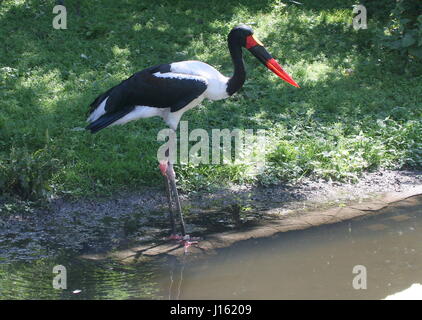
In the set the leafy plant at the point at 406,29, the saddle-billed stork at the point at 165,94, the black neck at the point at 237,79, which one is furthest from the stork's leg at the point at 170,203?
the leafy plant at the point at 406,29

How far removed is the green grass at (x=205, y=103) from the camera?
5816mm

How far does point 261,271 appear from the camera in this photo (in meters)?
4.35

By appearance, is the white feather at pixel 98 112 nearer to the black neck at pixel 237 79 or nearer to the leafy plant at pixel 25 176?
the leafy plant at pixel 25 176

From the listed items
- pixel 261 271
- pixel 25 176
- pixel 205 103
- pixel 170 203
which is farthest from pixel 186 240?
pixel 205 103

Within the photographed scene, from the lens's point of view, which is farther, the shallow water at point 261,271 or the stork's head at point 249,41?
the stork's head at point 249,41

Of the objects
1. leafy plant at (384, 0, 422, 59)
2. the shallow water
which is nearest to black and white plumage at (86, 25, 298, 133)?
the shallow water

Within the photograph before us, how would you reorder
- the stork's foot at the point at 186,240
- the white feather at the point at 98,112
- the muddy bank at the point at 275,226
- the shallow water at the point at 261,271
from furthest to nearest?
1. the white feather at the point at 98,112
2. the stork's foot at the point at 186,240
3. the muddy bank at the point at 275,226
4. the shallow water at the point at 261,271

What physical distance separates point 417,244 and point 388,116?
224cm

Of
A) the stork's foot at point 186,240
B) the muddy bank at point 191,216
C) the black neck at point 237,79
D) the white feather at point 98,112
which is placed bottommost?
the stork's foot at point 186,240

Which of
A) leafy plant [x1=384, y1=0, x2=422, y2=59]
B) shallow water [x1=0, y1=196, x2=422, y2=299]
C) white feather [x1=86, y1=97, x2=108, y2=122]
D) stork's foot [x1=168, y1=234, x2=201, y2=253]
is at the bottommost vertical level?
shallow water [x1=0, y1=196, x2=422, y2=299]

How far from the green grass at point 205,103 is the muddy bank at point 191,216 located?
17 cm

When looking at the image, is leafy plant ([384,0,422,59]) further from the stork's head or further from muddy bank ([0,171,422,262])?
the stork's head

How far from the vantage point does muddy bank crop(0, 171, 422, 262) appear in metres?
4.69

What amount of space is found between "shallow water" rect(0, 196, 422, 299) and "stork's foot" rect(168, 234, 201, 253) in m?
0.22
